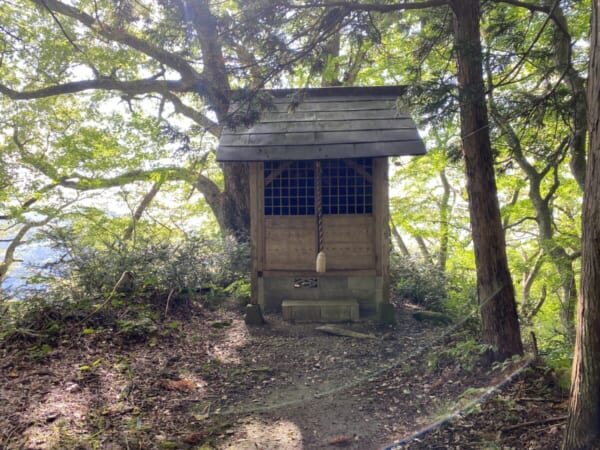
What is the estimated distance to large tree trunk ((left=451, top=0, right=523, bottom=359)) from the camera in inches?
167

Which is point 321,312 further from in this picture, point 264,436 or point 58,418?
point 58,418

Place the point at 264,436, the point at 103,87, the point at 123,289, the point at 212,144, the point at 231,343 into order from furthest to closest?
the point at 103,87 < the point at 212,144 < the point at 123,289 < the point at 231,343 < the point at 264,436

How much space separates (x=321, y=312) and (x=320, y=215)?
173cm

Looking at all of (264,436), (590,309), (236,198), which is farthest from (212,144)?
(590,309)

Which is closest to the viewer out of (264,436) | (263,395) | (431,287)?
(264,436)

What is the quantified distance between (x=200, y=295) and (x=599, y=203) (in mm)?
6706

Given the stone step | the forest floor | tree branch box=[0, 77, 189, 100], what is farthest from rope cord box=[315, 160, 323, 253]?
tree branch box=[0, 77, 189, 100]

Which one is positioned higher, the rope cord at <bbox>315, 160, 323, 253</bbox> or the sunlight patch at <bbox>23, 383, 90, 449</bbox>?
the rope cord at <bbox>315, 160, 323, 253</bbox>

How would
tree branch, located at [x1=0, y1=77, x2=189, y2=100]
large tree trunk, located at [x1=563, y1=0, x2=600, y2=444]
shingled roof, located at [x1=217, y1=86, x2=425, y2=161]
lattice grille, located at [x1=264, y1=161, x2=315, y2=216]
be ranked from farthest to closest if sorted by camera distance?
tree branch, located at [x1=0, y1=77, x2=189, y2=100], lattice grille, located at [x1=264, y1=161, x2=315, y2=216], shingled roof, located at [x1=217, y1=86, x2=425, y2=161], large tree trunk, located at [x1=563, y1=0, x2=600, y2=444]

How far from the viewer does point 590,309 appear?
7.62 feet

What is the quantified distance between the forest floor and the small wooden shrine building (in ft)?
3.77

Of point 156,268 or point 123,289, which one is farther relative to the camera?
point 156,268

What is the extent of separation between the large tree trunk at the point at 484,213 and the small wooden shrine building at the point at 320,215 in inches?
99.3

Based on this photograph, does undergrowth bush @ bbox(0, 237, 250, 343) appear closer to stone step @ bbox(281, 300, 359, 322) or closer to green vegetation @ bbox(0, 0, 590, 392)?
green vegetation @ bbox(0, 0, 590, 392)
